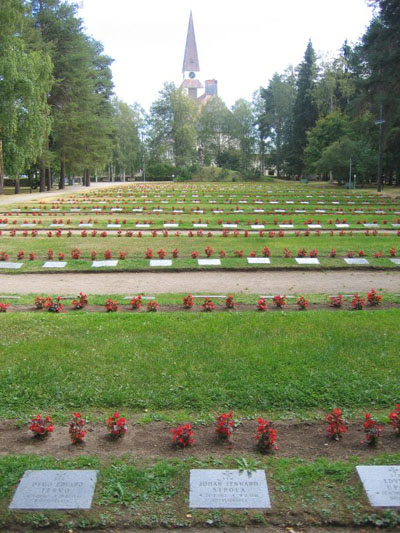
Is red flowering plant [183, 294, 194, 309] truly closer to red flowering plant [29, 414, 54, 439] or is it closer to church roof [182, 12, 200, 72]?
red flowering plant [29, 414, 54, 439]

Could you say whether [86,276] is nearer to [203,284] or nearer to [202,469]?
[203,284]

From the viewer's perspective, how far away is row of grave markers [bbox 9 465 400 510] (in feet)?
12.7

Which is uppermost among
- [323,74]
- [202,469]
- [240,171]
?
[323,74]

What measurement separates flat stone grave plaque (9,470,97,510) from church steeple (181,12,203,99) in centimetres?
14275

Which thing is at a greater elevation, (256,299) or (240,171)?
(240,171)

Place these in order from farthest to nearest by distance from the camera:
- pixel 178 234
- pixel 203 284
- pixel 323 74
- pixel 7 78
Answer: pixel 323 74 < pixel 7 78 < pixel 178 234 < pixel 203 284

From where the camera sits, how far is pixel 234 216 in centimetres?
2259

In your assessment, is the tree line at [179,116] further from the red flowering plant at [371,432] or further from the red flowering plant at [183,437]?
the red flowering plant at [371,432]

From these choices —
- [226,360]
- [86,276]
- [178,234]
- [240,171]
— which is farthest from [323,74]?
[226,360]

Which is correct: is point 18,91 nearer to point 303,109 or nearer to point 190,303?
point 190,303

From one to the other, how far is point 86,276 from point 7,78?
22.5 m

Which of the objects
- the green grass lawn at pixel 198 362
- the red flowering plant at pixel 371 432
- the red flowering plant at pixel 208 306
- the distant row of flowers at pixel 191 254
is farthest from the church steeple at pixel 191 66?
the red flowering plant at pixel 371 432

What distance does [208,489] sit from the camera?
3979 mm

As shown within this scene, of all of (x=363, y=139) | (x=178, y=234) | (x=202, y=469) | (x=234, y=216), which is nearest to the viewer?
(x=202, y=469)
